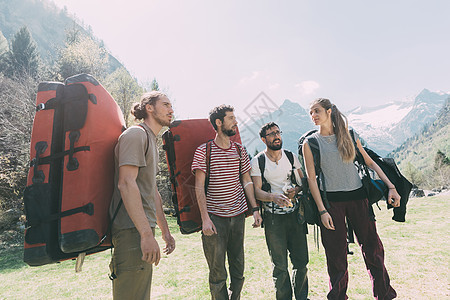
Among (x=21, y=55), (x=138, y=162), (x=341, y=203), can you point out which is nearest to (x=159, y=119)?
(x=138, y=162)

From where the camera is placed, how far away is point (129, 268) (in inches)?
83.7

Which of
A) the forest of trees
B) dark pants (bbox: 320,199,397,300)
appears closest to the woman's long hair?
dark pants (bbox: 320,199,397,300)

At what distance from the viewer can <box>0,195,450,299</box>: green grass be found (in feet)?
14.0

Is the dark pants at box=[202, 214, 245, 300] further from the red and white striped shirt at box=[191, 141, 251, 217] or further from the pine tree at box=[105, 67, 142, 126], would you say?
the pine tree at box=[105, 67, 142, 126]

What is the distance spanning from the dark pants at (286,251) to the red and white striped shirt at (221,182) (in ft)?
1.91

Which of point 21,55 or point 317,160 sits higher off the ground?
point 21,55

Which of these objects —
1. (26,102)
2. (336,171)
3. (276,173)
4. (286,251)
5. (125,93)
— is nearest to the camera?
(336,171)

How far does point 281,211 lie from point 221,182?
1.00 meters

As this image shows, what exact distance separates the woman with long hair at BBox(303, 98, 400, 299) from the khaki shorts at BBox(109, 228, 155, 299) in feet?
7.33

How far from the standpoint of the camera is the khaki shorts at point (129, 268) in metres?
2.11

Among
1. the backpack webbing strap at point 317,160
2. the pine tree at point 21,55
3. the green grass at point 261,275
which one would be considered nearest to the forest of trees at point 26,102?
the pine tree at point 21,55

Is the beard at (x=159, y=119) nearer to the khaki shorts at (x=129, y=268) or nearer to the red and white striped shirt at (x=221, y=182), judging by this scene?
the red and white striped shirt at (x=221, y=182)

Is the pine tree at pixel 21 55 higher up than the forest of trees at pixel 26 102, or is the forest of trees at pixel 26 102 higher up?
the pine tree at pixel 21 55

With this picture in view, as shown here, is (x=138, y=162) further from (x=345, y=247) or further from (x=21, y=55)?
(x=21, y=55)
